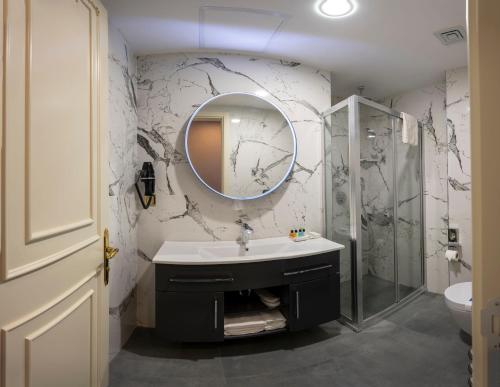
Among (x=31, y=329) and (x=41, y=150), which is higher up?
(x=41, y=150)

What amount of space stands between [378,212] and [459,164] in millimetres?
944

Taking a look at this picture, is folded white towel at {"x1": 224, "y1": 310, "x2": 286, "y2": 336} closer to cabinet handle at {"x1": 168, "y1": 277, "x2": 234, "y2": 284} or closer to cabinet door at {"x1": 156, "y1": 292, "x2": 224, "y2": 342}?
cabinet door at {"x1": 156, "y1": 292, "x2": 224, "y2": 342}

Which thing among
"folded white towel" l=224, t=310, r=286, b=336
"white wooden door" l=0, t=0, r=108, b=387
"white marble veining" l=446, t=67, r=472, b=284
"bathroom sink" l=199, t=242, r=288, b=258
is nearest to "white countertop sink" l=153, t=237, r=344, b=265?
"bathroom sink" l=199, t=242, r=288, b=258

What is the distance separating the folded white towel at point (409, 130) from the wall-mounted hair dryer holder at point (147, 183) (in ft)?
8.03

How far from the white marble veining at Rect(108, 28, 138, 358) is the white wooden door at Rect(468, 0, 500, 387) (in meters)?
A: 1.76

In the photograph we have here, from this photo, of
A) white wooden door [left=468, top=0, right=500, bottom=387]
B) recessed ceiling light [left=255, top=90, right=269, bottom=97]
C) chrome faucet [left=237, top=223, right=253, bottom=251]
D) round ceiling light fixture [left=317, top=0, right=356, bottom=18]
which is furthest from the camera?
recessed ceiling light [left=255, top=90, right=269, bottom=97]

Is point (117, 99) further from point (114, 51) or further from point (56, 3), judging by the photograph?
point (56, 3)

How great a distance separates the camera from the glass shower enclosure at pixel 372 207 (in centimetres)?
208

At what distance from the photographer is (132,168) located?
1950mm

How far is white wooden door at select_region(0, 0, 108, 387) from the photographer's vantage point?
70cm

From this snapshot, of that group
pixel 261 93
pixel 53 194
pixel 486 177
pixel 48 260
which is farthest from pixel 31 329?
pixel 261 93

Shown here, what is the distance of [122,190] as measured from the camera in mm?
1793

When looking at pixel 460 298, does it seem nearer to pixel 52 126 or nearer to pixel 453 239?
pixel 453 239

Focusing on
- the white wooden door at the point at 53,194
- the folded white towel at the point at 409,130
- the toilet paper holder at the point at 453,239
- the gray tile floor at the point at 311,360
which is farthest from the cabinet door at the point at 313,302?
the folded white towel at the point at 409,130
